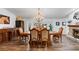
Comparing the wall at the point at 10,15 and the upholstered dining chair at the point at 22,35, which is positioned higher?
the wall at the point at 10,15

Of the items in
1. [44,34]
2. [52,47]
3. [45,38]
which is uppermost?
[44,34]

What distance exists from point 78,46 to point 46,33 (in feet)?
2.80

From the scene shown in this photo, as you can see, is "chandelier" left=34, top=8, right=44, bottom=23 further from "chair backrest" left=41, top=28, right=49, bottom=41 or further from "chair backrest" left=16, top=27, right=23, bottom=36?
"chair backrest" left=16, top=27, right=23, bottom=36

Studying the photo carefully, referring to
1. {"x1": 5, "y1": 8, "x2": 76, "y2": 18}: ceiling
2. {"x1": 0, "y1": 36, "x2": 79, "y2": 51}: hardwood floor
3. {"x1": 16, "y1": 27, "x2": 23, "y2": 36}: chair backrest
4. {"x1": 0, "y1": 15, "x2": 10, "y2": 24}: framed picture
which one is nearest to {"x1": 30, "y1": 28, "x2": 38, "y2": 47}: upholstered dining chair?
{"x1": 0, "y1": 36, "x2": 79, "y2": 51}: hardwood floor

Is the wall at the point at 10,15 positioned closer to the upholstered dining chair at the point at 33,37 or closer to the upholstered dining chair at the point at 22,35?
the upholstered dining chair at the point at 22,35

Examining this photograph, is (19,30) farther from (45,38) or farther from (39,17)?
(45,38)

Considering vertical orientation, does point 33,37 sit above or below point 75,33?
below

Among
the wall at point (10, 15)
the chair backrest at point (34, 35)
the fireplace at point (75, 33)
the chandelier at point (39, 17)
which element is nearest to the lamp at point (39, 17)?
the chandelier at point (39, 17)

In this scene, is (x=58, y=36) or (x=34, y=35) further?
(x=34, y=35)

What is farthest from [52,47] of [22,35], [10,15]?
[10,15]

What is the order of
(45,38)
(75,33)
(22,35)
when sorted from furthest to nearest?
(45,38) < (22,35) < (75,33)

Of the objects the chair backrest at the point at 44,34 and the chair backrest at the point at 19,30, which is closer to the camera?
the chair backrest at the point at 19,30
